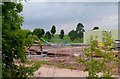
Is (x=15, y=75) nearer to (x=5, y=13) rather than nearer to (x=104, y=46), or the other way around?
(x=5, y=13)

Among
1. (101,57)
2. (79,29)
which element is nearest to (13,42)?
(101,57)

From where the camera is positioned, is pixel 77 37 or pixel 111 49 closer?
pixel 111 49

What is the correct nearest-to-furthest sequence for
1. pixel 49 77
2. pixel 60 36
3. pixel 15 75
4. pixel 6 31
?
1. pixel 6 31
2. pixel 15 75
3. pixel 49 77
4. pixel 60 36

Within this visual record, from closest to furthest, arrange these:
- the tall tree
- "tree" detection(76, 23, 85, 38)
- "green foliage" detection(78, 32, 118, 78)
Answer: the tall tree
"green foliage" detection(78, 32, 118, 78)
"tree" detection(76, 23, 85, 38)

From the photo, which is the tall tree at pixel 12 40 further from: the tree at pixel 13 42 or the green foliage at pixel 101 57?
the green foliage at pixel 101 57

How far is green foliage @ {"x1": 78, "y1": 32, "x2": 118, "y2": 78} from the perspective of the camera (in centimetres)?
912

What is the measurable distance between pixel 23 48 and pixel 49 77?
3388 millimetres

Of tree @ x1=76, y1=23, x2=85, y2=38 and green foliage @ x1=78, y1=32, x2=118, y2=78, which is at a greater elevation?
tree @ x1=76, y1=23, x2=85, y2=38

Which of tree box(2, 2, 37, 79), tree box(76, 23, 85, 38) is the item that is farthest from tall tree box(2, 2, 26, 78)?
tree box(76, 23, 85, 38)

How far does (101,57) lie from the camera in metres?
9.36

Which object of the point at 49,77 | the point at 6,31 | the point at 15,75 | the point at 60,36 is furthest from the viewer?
the point at 60,36

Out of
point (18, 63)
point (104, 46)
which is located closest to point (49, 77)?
point (18, 63)

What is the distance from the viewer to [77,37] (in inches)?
2579

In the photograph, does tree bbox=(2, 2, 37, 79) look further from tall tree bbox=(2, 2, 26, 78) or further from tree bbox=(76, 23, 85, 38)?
tree bbox=(76, 23, 85, 38)
